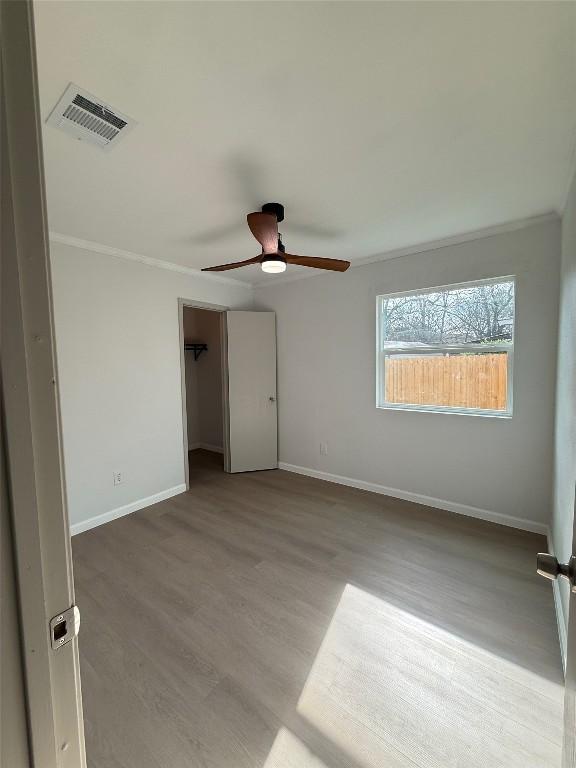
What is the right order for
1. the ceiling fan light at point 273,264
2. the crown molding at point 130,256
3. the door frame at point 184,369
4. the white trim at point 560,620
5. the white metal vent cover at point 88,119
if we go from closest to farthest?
the white metal vent cover at point 88,119
the white trim at point 560,620
the ceiling fan light at point 273,264
the crown molding at point 130,256
the door frame at point 184,369

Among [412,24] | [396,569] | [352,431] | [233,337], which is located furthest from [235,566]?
[412,24]

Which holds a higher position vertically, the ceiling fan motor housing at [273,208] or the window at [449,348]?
the ceiling fan motor housing at [273,208]

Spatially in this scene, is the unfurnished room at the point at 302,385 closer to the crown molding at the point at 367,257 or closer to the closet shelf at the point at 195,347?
the crown molding at the point at 367,257

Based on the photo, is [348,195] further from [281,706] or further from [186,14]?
[281,706]

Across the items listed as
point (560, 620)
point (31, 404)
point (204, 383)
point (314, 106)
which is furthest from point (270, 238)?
point (204, 383)

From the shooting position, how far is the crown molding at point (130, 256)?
8.52 feet

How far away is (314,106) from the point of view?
1.32 metres

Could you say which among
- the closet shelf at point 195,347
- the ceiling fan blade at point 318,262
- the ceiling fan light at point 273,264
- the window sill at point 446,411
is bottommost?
the window sill at point 446,411

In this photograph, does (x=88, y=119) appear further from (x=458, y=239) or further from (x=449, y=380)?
(x=449, y=380)

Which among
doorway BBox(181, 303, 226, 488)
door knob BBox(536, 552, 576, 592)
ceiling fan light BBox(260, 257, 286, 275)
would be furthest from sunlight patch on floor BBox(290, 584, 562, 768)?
doorway BBox(181, 303, 226, 488)

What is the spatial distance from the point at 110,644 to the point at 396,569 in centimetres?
173

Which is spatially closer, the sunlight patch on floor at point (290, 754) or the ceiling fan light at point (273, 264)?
the sunlight patch on floor at point (290, 754)

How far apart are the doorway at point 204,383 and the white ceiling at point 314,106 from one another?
109 inches

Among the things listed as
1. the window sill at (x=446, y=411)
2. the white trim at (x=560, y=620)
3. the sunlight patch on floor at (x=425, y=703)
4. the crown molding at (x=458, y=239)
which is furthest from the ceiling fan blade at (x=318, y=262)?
the white trim at (x=560, y=620)
